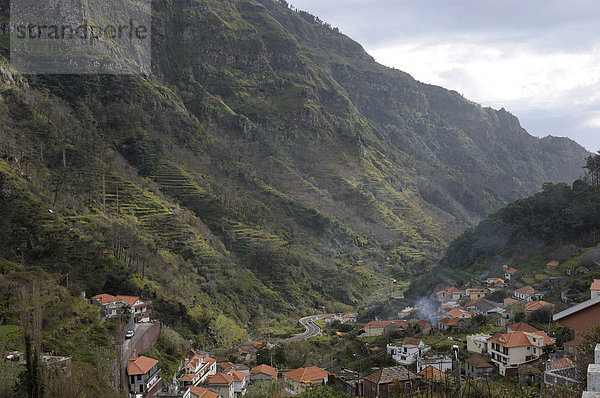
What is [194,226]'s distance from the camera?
6322 centimetres

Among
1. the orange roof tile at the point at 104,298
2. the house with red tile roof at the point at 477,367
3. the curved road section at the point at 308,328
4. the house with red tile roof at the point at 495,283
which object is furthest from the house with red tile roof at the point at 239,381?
the house with red tile roof at the point at 495,283

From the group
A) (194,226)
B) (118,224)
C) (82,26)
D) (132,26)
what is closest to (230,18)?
(132,26)

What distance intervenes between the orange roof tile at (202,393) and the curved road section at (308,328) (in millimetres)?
16732

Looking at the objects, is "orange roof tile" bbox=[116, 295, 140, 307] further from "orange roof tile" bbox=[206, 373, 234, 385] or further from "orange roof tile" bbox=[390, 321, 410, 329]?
"orange roof tile" bbox=[390, 321, 410, 329]

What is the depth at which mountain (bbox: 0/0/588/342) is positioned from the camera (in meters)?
44.9

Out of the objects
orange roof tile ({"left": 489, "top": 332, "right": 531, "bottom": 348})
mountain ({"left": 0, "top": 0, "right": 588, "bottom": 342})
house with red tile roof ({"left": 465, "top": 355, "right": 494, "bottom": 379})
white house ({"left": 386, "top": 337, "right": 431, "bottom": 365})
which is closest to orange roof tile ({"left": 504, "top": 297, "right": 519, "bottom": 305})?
white house ({"left": 386, "top": 337, "right": 431, "bottom": 365})

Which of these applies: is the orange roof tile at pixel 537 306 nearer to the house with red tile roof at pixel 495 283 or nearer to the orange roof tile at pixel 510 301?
the orange roof tile at pixel 510 301

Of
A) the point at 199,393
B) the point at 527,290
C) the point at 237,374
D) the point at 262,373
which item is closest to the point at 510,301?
the point at 527,290

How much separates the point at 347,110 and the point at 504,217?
8905 centimetres

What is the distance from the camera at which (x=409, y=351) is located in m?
31.0

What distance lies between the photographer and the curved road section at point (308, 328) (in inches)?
1807

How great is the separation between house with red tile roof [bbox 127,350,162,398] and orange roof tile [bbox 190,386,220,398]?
1.86 meters

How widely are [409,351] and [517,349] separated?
22.1 feet

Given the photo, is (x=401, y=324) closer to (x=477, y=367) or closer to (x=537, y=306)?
(x=537, y=306)
